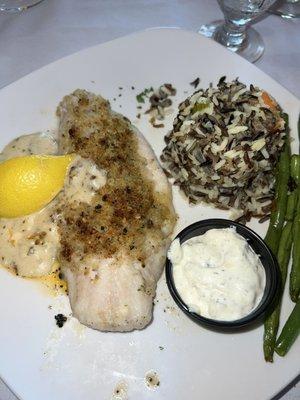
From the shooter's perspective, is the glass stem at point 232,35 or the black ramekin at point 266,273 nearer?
the black ramekin at point 266,273

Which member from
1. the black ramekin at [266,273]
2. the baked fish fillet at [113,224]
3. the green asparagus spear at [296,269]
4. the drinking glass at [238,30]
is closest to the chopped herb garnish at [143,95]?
the baked fish fillet at [113,224]

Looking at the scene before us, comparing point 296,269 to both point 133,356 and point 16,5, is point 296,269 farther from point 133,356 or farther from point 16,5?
point 16,5

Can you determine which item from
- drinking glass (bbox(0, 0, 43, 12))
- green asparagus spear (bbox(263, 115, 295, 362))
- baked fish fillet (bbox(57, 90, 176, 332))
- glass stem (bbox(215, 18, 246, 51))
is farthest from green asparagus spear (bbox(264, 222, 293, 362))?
drinking glass (bbox(0, 0, 43, 12))

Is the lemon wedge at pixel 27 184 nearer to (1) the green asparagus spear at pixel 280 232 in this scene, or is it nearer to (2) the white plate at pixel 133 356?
(2) the white plate at pixel 133 356

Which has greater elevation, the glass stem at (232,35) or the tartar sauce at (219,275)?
the glass stem at (232,35)

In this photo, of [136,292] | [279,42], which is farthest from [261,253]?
[279,42]

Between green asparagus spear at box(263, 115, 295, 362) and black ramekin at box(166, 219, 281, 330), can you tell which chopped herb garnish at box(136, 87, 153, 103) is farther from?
black ramekin at box(166, 219, 281, 330)
